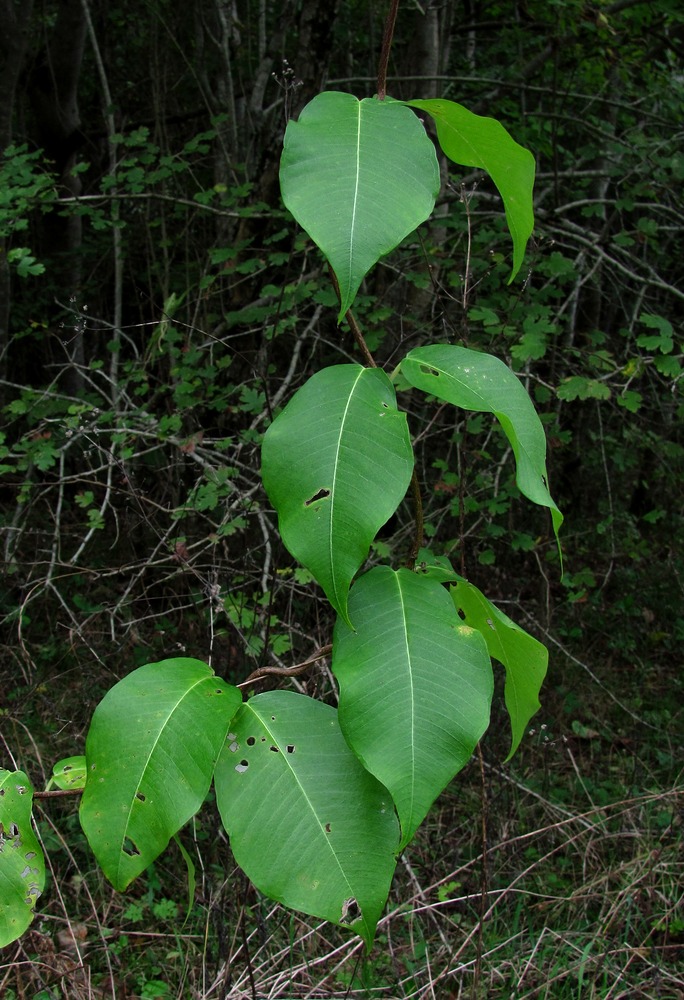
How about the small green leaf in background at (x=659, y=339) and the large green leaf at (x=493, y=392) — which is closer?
the large green leaf at (x=493, y=392)

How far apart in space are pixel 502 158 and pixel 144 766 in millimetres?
658

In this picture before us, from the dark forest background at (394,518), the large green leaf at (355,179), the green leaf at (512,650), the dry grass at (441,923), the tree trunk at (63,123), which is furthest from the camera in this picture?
the tree trunk at (63,123)

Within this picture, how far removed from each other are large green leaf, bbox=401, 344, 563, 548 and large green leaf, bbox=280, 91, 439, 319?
0.14 m

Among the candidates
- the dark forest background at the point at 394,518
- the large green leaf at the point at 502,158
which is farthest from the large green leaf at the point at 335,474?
the dark forest background at the point at 394,518

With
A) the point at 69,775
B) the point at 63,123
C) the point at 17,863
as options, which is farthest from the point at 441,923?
the point at 63,123

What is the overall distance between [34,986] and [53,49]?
16.7ft

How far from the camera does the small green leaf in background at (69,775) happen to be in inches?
38.6

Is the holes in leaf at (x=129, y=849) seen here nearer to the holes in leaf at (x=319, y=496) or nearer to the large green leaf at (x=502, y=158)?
the holes in leaf at (x=319, y=496)

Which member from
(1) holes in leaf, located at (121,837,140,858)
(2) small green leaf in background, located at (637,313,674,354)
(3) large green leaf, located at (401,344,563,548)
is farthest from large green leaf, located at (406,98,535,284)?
(2) small green leaf in background, located at (637,313,674,354)

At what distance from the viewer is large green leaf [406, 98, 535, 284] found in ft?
2.61

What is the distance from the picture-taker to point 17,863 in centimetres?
80

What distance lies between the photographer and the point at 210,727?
758 millimetres

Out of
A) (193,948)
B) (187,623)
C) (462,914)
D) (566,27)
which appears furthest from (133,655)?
(566,27)

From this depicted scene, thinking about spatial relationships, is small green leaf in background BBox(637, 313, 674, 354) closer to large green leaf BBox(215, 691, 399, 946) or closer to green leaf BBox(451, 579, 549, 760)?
green leaf BBox(451, 579, 549, 760)
